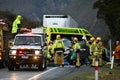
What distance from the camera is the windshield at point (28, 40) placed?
3175 cm

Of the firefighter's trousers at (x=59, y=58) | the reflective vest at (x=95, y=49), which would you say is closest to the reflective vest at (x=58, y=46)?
the firefighter's trousers at (x=59, y=58)

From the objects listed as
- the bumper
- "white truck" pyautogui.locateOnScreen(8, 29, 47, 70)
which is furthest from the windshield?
the bumper

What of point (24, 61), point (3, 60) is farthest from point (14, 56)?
point (3, 60)

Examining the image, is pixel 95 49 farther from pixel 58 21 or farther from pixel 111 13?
pixel 111 13

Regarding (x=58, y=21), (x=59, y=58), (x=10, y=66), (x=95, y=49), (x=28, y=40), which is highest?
(x=58, y=21)

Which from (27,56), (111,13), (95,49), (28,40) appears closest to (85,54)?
(95,49)

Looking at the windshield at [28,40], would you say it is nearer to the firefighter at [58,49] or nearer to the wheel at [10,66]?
the wheel at [10,66]

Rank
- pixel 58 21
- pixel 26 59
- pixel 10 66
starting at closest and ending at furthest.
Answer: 1. pixel 26 59
2. pixel 10 66
3. pixel 58 21

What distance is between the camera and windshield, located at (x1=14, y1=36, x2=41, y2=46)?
31750 mm

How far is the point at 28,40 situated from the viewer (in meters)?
31.9

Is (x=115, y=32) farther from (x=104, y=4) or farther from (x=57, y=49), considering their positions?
(x=57, y=49)

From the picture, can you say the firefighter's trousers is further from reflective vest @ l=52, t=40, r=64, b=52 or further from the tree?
the tree

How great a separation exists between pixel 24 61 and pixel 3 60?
3953 mm

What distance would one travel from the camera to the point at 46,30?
41.9 metres
